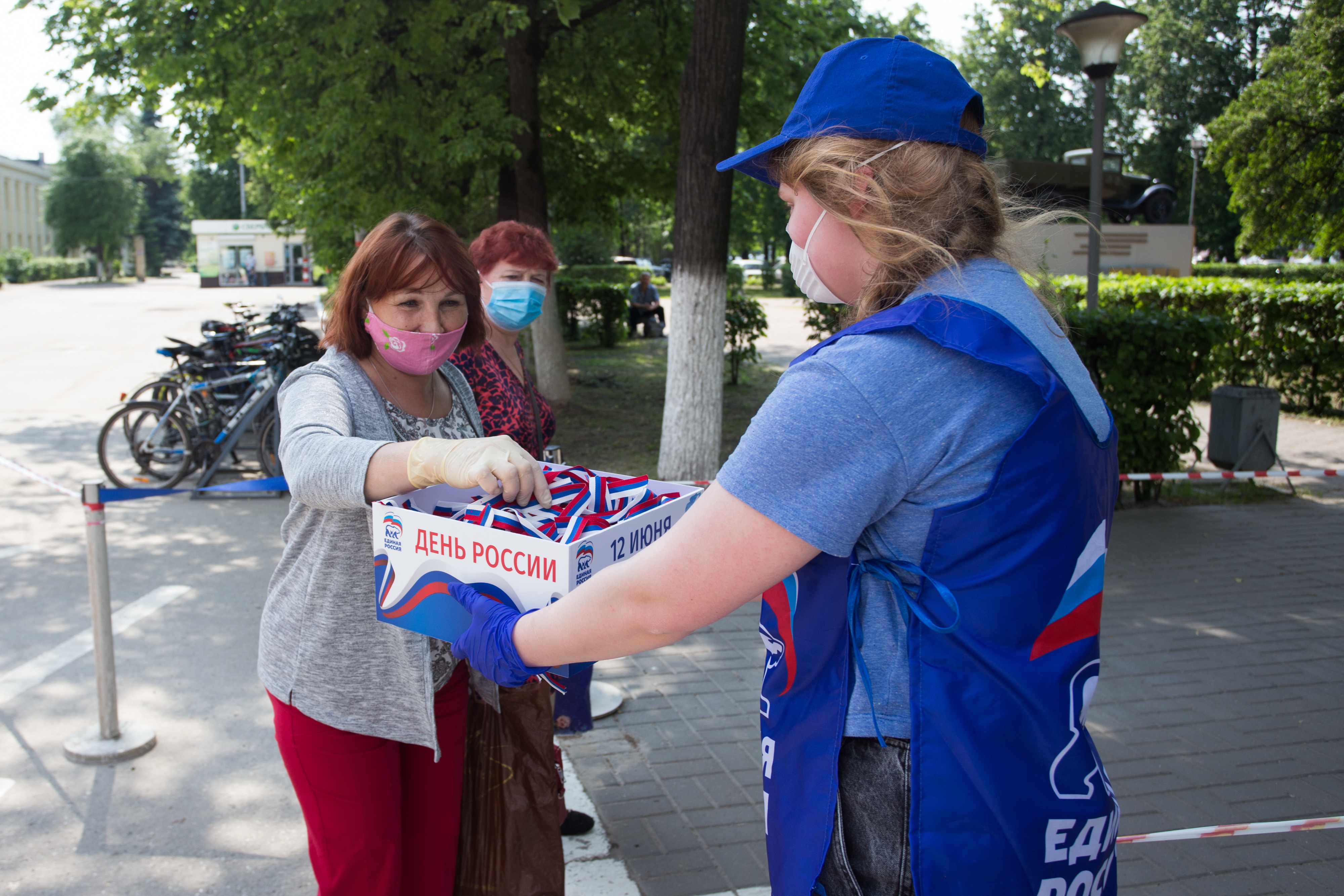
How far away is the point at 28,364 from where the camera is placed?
17.6 meters

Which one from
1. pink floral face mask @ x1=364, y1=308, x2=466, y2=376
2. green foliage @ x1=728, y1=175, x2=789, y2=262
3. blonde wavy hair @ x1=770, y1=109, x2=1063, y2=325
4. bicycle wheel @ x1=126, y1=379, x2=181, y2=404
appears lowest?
bicycle wheel @ x1=126, y1=379, x2=181, y2=404

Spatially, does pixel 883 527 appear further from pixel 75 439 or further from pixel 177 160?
pixel 177 160

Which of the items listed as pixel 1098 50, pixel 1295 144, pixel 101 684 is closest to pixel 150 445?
pixel 101 684

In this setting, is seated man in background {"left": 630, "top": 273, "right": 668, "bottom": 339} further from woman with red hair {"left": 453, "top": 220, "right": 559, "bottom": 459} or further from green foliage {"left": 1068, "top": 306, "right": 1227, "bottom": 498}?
woman with red hair {"left": 453, "top": 220, "right": 559, "bottom": 459}

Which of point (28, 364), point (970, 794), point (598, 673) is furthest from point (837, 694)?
point (28, 364)

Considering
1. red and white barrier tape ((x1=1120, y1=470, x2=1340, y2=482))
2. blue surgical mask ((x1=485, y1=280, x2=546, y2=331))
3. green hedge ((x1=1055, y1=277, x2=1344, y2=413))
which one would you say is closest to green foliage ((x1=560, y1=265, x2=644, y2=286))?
green hedge ((x1=1055, y1=277, x2=1344, y2=413))

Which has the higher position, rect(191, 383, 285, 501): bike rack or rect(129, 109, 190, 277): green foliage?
rect(129, 109, 190, 277): green foliage

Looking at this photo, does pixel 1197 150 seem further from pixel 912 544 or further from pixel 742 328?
pixel 912 544

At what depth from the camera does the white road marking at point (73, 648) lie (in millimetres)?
4801

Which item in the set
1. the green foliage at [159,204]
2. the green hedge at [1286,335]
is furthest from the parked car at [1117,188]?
the green foliage at [159,204]

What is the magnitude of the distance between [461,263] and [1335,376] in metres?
13.7

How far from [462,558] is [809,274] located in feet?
2.67

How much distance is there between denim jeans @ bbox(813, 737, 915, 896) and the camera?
4.52ft

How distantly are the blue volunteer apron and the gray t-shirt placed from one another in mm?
21
